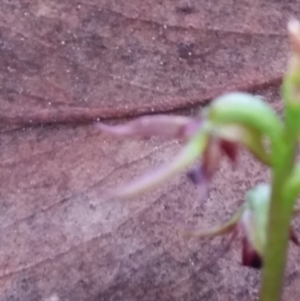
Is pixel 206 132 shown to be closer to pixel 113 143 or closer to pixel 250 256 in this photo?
pixel 250 256

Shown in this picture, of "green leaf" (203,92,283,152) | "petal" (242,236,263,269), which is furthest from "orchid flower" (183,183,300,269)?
"green leaf" (203,92,283,152)

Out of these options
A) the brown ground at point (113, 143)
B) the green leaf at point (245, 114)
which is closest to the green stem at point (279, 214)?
the green leaf at point (245, 114)

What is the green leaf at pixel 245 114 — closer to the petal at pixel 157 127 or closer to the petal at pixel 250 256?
the petal at pixel 157 127

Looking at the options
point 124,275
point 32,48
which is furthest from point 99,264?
point 32,48

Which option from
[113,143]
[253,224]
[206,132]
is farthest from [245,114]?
[113,143]

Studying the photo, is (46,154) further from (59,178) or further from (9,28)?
(9,28)
